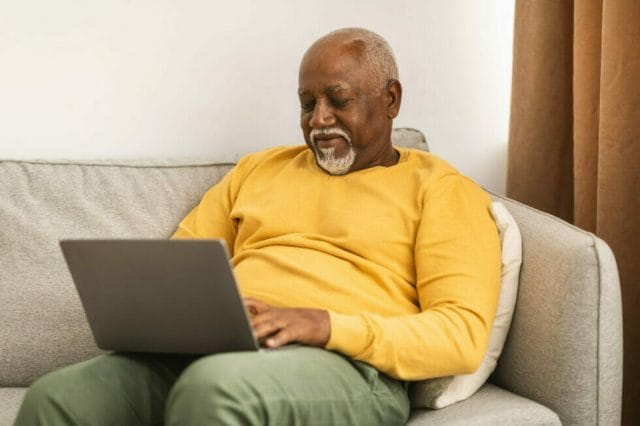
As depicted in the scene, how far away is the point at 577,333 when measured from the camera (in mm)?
1511

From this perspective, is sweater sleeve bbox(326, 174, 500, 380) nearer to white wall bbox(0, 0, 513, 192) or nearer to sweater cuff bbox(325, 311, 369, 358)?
sweater cuff bbox(325, 311, 369, 358)

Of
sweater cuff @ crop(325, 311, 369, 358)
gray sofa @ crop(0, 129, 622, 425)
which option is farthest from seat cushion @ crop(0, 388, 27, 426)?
sweater cuff @ crop(325, 311, 369, 358)

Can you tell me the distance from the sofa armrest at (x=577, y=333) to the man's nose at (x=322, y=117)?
491 mm

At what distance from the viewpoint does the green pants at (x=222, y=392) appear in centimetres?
129

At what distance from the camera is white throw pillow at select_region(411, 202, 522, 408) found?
1584 mm

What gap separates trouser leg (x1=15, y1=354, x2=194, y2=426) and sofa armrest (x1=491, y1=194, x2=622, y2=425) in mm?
599

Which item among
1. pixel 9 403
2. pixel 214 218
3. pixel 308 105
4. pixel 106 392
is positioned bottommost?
pixel 9 403

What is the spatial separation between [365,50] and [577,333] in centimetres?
70

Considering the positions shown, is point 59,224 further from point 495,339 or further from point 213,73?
point 495,339

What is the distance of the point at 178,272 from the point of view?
1324mm

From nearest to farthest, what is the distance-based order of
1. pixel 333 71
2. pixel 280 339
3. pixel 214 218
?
pixel 280 339 → pixel 333 71 → pixel 214 218

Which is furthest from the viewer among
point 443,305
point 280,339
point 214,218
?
point 214,218

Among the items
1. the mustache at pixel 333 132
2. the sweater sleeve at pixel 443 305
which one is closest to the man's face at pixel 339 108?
the mustache at pixel 333 132

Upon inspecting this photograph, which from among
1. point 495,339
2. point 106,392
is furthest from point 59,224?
point 495,339
